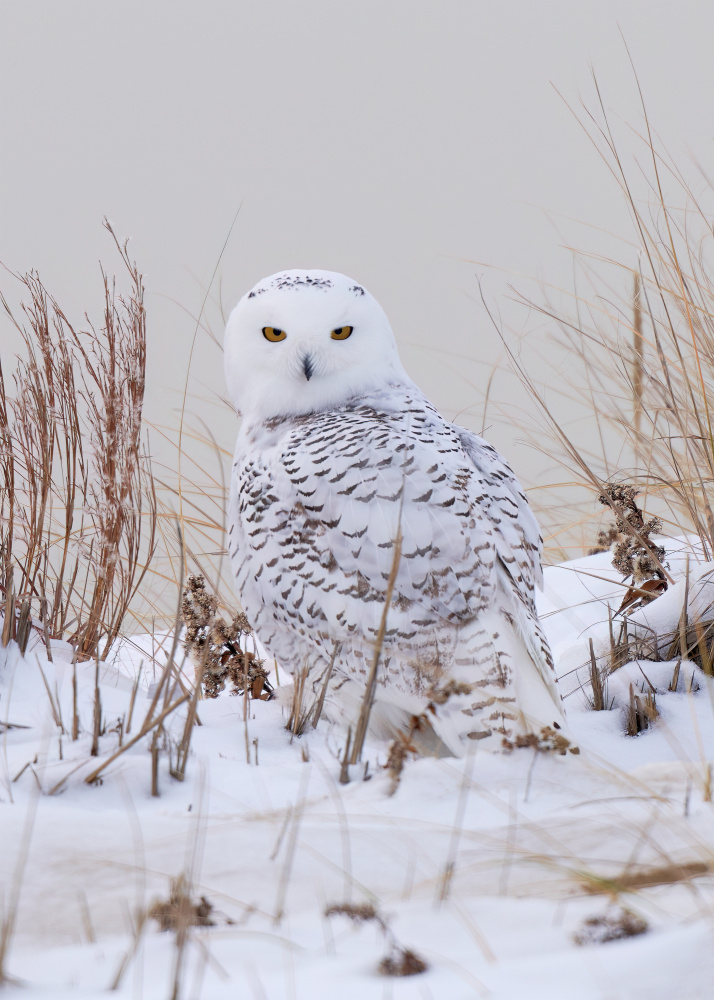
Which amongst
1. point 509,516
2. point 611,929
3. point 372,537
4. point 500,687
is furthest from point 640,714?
point 611,929

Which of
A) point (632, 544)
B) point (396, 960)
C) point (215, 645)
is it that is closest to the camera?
point (396, 960)

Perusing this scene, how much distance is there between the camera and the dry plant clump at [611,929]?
1.09 meters

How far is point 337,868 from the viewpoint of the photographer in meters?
1.30

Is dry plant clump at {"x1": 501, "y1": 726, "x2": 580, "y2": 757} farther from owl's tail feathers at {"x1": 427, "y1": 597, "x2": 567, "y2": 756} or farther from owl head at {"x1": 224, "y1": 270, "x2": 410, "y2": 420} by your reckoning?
owl head at {"x1": 224, "y1": 270, "x2": 410, "y2": 420}

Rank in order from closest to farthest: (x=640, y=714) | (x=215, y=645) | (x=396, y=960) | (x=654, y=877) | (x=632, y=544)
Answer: (x=396, y=960), (x=654, y=877), (x=640, y=714), (x=215, y=645), (x=632, y=544)

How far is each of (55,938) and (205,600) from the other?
1.32 metres

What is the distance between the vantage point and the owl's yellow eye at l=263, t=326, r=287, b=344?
2469mm

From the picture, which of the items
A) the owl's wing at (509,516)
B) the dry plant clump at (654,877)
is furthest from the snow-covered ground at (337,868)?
the owl's wing at (509,516)

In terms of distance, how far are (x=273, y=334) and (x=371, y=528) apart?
738 mm

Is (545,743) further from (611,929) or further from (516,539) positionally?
(611,929)

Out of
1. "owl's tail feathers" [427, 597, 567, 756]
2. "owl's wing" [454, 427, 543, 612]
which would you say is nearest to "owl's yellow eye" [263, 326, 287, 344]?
"owl's wing" [454, 427, 543, 612]

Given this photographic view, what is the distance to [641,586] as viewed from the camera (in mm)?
2820

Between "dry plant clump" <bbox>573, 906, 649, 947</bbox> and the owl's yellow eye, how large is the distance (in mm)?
1764

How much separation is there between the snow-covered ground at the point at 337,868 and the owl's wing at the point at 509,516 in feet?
1.66
